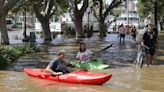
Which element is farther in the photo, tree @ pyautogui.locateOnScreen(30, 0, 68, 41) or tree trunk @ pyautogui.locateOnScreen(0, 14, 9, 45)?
tree @ pyautogui.locateOnScreen(30, 0, 68, 41)

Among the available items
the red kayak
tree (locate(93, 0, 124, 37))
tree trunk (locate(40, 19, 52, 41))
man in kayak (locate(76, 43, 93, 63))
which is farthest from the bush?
tree (locate(93, 0, 124, 37))

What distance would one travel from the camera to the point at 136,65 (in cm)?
1988

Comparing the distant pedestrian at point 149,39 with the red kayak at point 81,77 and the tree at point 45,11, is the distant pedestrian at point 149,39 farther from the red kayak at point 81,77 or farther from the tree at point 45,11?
the tree at point 45,11

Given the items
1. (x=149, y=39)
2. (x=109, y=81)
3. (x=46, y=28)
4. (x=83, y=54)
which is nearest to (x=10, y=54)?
(x=83, y=54)

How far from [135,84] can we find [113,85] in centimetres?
79

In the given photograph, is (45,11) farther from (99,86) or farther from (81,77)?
(99,86)

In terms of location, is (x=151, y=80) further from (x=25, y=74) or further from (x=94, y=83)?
(x=25, y=74)

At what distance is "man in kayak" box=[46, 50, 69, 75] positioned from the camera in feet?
47.9

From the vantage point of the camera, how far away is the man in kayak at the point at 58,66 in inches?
575

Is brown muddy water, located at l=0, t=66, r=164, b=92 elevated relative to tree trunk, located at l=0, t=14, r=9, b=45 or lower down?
lower down

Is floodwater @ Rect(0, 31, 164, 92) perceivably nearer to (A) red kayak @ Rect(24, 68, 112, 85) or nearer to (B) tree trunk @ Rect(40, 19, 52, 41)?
(A) red kayak @ Rect(24, 68, 112, 85)

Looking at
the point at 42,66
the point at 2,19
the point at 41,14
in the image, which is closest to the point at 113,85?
the point at 42,66

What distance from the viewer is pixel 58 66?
1467cm

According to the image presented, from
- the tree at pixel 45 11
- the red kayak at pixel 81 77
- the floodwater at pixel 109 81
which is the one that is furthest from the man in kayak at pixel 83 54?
the tree at pixel 45 11
